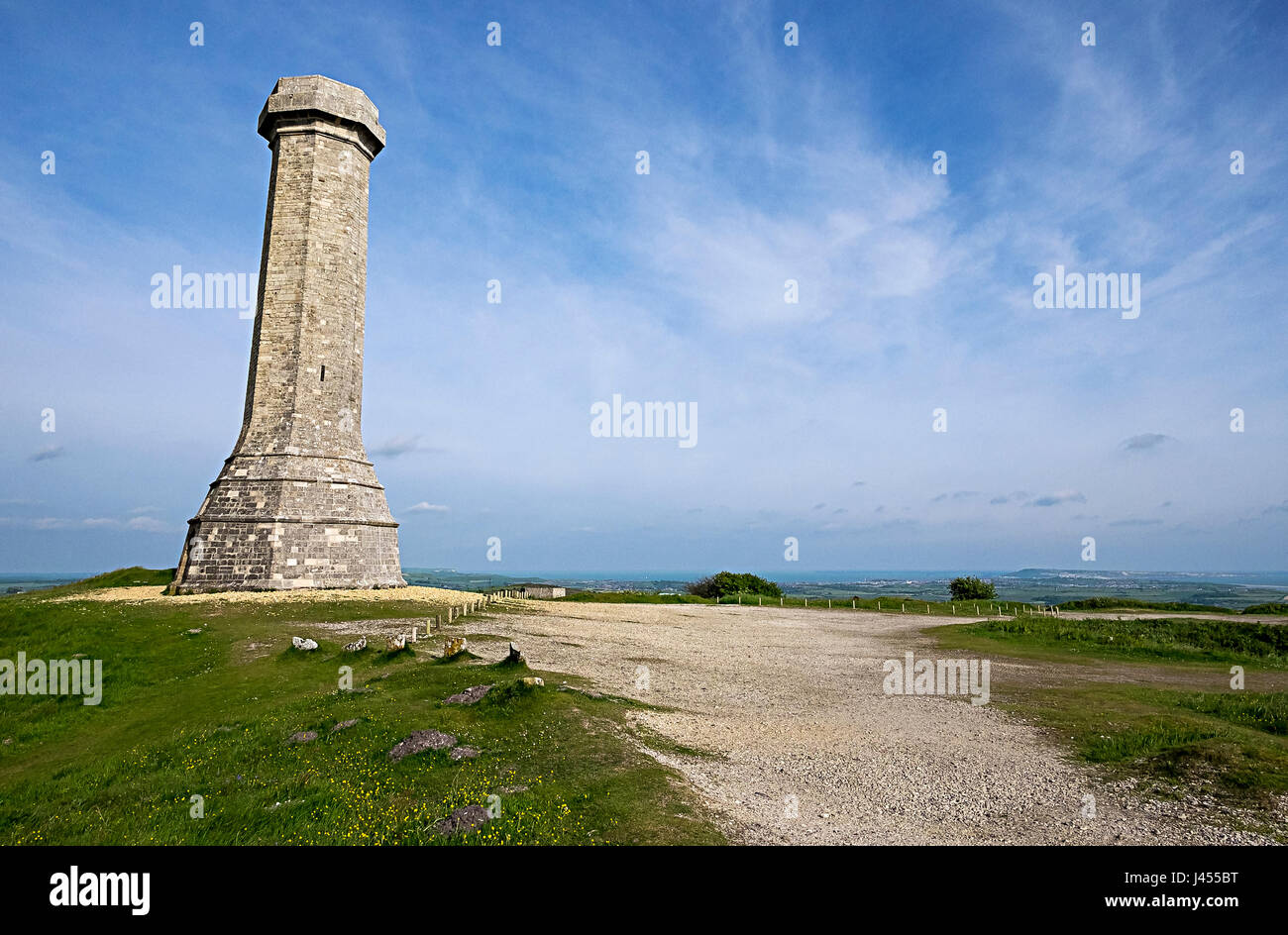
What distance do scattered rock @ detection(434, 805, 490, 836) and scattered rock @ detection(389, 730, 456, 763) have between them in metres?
2.60

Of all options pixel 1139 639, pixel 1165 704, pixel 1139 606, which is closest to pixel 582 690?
pixel 1165 704

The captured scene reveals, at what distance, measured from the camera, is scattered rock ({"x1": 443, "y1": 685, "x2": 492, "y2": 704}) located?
13177 mm

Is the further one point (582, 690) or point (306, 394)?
point (306, 394)

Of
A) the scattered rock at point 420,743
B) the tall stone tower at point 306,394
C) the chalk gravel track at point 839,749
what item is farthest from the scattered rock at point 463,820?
the tall stone tower at point 306,394

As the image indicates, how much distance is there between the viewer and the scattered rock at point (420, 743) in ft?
34.0

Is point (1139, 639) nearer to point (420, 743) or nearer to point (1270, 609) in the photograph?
point (1270, 609)

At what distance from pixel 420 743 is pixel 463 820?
308 cm

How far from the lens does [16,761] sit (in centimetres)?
1254

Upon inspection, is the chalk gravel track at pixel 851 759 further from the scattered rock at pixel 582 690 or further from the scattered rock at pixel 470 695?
the scattered rock at pixel 470 695

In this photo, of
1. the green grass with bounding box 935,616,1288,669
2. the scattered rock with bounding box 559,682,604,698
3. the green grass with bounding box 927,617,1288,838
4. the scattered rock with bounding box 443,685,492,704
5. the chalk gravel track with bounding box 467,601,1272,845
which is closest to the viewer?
the chalk gravel track with bounding box 467,601,1272,845

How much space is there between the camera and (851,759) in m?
11.4

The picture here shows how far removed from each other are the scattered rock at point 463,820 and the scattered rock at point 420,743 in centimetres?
260

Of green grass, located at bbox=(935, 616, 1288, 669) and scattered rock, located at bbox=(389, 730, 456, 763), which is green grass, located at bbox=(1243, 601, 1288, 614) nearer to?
green grass, located at bbox=(935, 616, 1288, 669)

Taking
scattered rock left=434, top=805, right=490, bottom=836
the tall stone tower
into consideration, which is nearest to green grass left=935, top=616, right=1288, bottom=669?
scattered rock left=434, top=805, right=490, bottom=836
